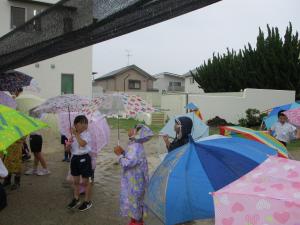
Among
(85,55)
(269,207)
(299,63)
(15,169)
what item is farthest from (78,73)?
(269,207)

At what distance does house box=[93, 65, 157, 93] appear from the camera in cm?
5078

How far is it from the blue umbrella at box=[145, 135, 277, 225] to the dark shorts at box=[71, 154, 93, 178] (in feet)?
8.34

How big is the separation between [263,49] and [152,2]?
829 inches

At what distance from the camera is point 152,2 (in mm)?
4297

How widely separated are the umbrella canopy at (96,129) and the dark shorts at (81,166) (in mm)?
522

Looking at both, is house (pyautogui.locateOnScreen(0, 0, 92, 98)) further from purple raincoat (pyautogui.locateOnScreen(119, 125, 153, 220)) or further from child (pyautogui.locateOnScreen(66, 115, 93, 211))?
purple raincoat (pyautogui.locateOnScreen(119, 125, 153, 220))

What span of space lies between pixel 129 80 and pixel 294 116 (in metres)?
43.8

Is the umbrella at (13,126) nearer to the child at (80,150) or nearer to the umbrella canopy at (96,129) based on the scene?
the child at (80,150)

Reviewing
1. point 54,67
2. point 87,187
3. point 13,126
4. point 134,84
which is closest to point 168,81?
point 134,84

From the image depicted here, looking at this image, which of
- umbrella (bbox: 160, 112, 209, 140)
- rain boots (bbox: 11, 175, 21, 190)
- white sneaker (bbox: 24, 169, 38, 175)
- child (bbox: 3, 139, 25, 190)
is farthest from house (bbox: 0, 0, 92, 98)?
umbrella (bbox: 160, 112, 209, 140)

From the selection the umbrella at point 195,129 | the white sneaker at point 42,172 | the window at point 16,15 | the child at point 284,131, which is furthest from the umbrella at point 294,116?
the window at point 16,15

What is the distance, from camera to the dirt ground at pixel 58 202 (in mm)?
5867

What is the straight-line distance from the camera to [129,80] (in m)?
51.4

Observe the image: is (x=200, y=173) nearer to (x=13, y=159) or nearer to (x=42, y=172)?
(x=13, y=159)
